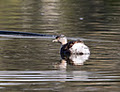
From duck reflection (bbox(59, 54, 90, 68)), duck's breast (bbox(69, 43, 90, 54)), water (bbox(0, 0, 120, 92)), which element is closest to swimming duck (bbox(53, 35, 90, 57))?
duck's breast (bbox(69, 43, 90, 54))

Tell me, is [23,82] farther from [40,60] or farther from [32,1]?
[32,1]

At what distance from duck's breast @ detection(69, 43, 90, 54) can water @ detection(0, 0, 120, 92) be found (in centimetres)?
31

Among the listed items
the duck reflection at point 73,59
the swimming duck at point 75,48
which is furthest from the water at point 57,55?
the swimming duck at point 75,48

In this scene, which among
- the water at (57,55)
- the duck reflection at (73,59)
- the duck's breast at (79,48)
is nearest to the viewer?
the water at (57,55)

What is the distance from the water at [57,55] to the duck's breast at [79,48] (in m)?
0.31

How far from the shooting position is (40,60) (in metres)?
13.7

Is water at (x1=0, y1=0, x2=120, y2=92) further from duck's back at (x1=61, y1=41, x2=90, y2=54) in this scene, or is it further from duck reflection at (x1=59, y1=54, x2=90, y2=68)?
duck's back at (x1=61, y1=41, x2=90, y2=54)

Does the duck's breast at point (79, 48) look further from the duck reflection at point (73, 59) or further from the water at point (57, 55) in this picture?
the water at point (57, 55)

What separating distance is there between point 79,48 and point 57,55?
700 mm

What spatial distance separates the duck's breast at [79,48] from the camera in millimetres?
14733

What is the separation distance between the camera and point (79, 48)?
588 inches

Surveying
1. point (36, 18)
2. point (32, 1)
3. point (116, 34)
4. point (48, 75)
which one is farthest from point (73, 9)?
point (48, 75)

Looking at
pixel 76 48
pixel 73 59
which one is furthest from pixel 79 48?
pixel 73 59

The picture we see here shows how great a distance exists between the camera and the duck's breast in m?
14.7
